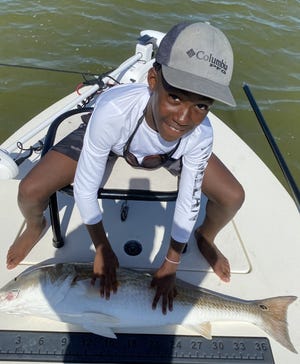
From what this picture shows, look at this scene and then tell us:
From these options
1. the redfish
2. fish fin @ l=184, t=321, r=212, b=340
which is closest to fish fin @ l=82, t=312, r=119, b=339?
the redfish

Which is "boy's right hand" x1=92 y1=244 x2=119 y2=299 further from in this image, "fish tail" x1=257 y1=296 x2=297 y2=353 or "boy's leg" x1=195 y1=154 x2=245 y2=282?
"fish tail" x1=257 y1=296 x2=297 y2=353

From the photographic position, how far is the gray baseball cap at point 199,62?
148cm

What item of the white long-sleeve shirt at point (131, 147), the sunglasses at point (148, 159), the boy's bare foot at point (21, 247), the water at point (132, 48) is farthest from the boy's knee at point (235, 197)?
the water at point (132, 48)

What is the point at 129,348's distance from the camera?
1.90 meters

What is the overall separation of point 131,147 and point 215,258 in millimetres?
863

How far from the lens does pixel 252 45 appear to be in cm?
639

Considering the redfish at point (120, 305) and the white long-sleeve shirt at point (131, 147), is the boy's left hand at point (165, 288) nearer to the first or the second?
the redfish at point (120, 305)

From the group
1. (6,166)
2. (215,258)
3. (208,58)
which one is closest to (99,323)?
(215,258)

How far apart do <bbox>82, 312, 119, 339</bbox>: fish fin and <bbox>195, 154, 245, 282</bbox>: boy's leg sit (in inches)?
28.0

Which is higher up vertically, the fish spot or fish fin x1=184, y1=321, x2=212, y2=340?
the fish spot

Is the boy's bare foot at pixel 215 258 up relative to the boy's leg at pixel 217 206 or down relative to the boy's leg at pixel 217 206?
down

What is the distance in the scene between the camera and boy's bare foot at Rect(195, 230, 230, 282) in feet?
7.40

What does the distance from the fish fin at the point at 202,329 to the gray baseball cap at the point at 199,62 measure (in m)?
1.16

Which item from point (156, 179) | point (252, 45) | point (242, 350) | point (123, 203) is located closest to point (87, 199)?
point (156, 179)
